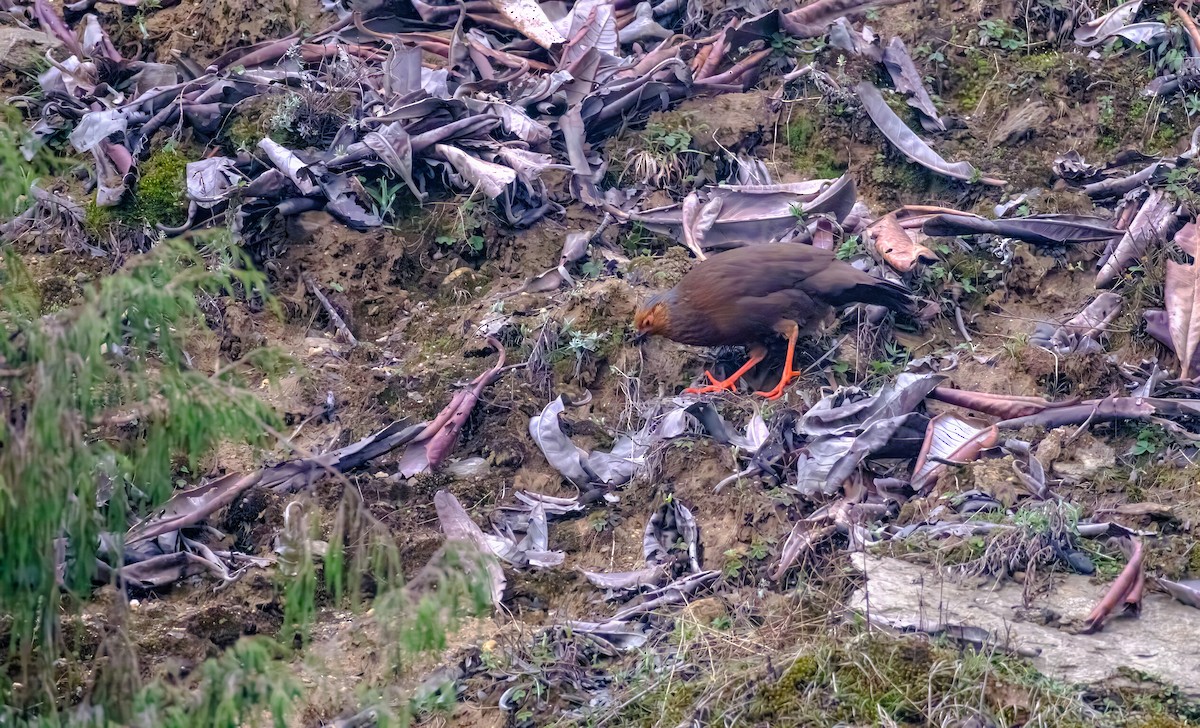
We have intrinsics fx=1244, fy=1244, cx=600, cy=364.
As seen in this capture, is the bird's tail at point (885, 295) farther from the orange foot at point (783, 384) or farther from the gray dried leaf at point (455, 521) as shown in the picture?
the gray dried leaf at point (455, 521)

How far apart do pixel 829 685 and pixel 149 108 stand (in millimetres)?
5472

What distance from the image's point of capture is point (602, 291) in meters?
6.49

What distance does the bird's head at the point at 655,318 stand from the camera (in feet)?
20.1

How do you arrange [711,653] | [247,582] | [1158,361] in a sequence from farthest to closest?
[1158,361] → [247,582] → [711,653]

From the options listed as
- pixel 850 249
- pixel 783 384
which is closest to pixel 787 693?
pixel 783 384

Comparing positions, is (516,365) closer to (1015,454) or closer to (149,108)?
(1015,454)

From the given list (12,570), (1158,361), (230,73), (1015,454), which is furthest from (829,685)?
(230,73)

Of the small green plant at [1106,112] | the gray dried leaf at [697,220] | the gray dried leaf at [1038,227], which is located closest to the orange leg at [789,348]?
the gray dried leaf at [697,220]

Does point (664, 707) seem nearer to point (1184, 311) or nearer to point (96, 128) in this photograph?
point (1184, 311)

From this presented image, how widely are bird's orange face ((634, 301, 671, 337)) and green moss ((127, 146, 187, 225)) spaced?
8.98ft

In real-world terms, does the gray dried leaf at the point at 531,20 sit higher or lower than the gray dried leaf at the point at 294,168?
higher

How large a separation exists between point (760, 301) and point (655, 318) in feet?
1.77

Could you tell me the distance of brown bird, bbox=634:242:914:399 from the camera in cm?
617

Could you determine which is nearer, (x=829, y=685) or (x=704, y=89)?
(x=829, y=685)
